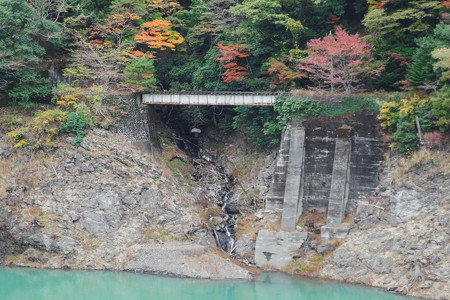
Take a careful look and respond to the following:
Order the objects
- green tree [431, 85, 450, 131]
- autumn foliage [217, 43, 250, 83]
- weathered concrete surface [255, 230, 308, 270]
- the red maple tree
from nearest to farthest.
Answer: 1. green tree [431, 85, 450, 131]
2. weathered concrete surface [255, 230, 308, 270]
3. the red maple tree
4. autumn foliage [217, 43, 250, 83]

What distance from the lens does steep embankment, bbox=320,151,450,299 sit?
37.2 metres

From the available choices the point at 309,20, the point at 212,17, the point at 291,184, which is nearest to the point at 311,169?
the point at 291,184

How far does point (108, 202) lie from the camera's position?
142 feet

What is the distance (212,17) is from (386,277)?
22.1m

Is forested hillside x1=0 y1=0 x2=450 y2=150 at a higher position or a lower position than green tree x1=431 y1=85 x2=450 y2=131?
higher

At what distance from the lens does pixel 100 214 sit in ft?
141

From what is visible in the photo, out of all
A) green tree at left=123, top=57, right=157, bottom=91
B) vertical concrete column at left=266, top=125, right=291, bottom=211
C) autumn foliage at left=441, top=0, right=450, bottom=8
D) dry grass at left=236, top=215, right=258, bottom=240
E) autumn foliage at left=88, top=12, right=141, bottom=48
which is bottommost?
dry grass at left=236, top=215, right=258, bottom=240

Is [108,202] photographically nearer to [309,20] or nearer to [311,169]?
[311,169]

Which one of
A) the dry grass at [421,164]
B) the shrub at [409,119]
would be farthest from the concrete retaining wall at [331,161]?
the dry grass at [421,164]

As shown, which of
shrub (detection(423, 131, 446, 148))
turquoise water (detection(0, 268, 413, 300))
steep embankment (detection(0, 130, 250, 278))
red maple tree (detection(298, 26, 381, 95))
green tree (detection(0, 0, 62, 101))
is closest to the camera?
turquoise water (detection(0, 268, 413, 300))

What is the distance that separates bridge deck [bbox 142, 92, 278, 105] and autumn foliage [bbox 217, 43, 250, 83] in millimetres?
2412

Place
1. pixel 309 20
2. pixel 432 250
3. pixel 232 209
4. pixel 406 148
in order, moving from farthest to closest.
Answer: pixel 309 20 < pixel 232 209 < pixel 406 148 < pixel 432 250

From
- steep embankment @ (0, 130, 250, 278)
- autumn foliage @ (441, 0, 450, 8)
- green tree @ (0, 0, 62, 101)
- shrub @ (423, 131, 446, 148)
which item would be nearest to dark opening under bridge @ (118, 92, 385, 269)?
shrub @ (423, 131, 446, 148)

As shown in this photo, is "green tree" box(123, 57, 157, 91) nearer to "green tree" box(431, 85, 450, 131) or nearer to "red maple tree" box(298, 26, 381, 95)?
"red maple tree" box(298, 26, 381, 95)
